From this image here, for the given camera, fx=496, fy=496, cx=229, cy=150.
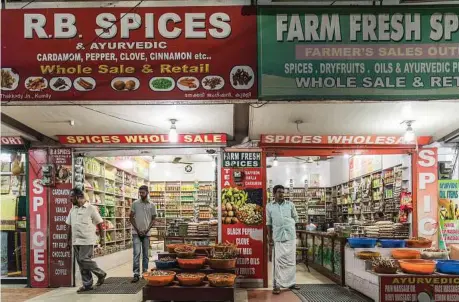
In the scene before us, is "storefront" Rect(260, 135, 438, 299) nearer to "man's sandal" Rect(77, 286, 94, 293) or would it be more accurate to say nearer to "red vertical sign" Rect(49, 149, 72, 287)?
"red vertical sign" Rect(49, 149, 72, 287)

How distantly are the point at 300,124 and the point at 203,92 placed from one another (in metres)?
3.08

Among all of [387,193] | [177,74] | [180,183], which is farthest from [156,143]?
[180,183]

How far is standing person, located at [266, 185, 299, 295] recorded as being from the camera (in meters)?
8.23

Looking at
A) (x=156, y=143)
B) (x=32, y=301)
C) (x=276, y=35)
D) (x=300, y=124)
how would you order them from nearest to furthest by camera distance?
(x=276, y=35), (x=32, y=301), (x=300, y=124), (x=156, y=143)

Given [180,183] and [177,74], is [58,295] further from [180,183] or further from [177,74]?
[180,183]

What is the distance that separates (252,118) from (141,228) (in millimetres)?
3120

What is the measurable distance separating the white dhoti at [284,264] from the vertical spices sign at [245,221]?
0.52 meters

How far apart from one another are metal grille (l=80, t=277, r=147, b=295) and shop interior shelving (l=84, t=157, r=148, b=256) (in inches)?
44.2

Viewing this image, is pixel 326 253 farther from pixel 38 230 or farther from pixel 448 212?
pixel 38 230

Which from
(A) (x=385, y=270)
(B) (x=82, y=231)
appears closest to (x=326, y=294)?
(A) (x=385, y=270)

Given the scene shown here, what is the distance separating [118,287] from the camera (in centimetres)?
874

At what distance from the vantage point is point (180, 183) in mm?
16875

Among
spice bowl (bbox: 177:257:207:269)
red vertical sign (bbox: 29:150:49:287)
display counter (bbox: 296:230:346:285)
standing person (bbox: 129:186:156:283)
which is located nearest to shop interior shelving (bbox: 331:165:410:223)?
display counter (bbox: 296:230:346:285)

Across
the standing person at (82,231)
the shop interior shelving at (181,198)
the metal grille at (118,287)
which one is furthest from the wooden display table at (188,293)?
the shop interior shelving at (181,198)
